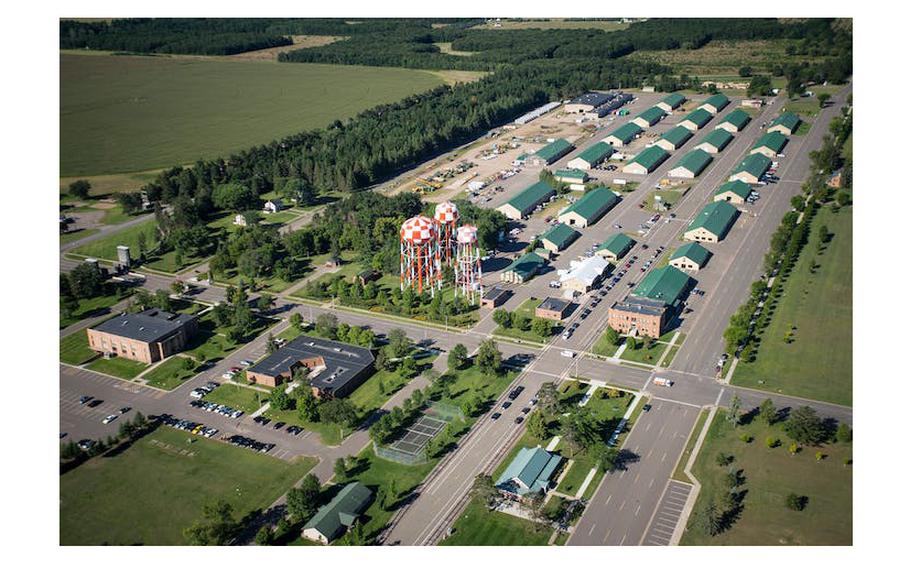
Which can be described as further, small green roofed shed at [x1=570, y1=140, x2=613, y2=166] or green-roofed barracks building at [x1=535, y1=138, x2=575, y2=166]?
green-roofed barracks building at [x1=535, y1=138, x2=575, y2=166]

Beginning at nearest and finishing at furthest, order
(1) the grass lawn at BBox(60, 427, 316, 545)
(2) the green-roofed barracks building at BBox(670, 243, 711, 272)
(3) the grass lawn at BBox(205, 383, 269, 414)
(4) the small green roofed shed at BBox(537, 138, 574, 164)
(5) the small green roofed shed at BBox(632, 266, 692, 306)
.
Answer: (1) the grass lawn at BBox(60, 427, 316, 545)
(3) the grass lawn at BBox(205, 383, 269, 414)
(5) the small green roofed shed at BBox(632, 266, 692, 306)
(2) the green-roofed barracks building at BBox(670, 243, 711, 272)
(4) the small green roofed shed at BBox(537, 138, 574, 164)

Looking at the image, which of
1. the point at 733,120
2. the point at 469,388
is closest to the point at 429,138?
the point at 733,120

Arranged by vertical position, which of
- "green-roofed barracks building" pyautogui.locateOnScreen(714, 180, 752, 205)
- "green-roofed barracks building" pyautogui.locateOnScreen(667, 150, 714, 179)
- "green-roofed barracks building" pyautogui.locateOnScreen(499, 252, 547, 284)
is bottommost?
"green-roofed barracks building" pyautogui.locateOnScreen(499, 252, 547, 284)

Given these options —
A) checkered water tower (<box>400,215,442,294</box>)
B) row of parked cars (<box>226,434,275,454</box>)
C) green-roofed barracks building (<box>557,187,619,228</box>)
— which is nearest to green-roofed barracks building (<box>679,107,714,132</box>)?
green-roofed barracks building (<box>557,187,619,228</box>)

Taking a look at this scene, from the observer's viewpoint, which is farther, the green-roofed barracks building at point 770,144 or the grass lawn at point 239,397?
the green-roofed barracks building at point 770,144

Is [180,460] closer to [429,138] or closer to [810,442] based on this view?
[810,442]

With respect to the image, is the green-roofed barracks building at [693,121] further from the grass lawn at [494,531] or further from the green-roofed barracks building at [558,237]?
the grass lawn at [494,531]

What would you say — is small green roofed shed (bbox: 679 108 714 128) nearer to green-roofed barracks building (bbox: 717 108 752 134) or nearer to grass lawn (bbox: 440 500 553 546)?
green-roofed barracks building (bbox: 717 108 752 134)

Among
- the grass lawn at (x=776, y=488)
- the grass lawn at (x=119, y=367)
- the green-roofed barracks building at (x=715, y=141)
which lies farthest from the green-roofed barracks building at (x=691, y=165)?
the grass lawn at (x=119, y=367)
